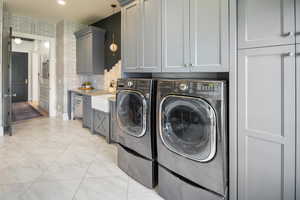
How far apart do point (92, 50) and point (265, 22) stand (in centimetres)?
420

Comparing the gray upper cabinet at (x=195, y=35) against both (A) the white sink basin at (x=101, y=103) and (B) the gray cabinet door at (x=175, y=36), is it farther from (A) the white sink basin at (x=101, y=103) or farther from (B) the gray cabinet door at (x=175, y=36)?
(A) the white sink basin at (x=101, y=103)

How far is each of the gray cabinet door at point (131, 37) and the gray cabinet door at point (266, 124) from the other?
4.21 ft

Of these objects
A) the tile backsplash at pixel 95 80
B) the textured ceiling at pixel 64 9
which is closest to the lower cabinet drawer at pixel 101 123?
the tile backsplash at pixel 95 80

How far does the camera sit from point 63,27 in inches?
204

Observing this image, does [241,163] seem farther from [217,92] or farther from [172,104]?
[172,104]

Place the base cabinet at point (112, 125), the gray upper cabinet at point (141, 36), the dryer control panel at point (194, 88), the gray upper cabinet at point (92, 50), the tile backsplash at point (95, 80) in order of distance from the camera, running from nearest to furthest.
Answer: the dryer control panel at point (194, 88) → the gray upper cabinet at point (141, 36) → the base cabinet at point (112, 125) → the gray upper cabinet at point (92, 50) → the tile backsplash at point (95, 80)

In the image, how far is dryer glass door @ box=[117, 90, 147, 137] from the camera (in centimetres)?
201

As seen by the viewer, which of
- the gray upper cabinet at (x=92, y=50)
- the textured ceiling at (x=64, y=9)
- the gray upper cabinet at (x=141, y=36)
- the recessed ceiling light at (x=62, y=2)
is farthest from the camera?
the gray upper cabinet at (x=92, y=50)

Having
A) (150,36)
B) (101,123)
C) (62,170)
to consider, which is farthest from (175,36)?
(101,123)

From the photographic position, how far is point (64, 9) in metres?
4.43

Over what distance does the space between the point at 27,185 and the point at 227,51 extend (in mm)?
2436

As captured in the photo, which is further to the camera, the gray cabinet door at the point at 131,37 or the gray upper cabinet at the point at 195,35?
the gray cabinet door at the point at 131,37

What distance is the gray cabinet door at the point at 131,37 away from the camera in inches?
89.3

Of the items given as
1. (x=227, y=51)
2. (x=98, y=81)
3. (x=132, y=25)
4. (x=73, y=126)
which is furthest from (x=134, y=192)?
(x=98, y=81)
